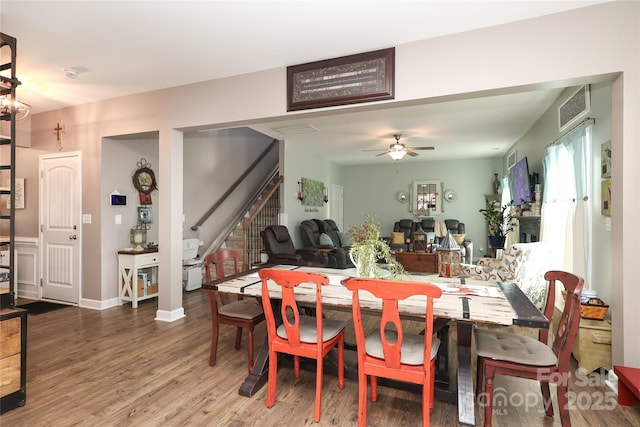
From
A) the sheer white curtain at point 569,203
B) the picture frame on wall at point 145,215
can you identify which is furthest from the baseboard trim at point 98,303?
the sheer white curtain at point 569,203

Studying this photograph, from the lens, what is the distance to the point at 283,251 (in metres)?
5.55

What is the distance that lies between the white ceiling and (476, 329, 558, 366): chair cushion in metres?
2.30

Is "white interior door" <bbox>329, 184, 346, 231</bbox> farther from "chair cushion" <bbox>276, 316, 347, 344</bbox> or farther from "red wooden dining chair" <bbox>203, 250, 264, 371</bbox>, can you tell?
"chair cushion" <bbox>276, 316, 347, 344</bbox>

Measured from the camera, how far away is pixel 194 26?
8.40ft

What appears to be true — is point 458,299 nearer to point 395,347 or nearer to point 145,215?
point 395,347

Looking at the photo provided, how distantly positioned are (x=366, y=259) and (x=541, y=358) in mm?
1192

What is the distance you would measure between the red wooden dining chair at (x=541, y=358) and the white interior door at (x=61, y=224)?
4.96 m

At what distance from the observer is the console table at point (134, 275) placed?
4309 millimetres

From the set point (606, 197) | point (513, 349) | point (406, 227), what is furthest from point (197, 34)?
point (406, 227)

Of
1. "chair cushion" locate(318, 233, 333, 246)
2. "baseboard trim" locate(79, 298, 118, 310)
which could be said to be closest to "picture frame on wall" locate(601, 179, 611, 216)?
"chair cushion" locate(318, 233, 333, 246)

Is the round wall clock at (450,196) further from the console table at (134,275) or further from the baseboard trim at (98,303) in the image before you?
the baseboard trim at (98,303)

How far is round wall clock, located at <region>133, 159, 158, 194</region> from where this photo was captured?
4.68 m

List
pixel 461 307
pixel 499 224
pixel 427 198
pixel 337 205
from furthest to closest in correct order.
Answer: pixel 337 205
pixel 427 198
pixel 499 224
pixel 461 307

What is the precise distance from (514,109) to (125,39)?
188 inches
